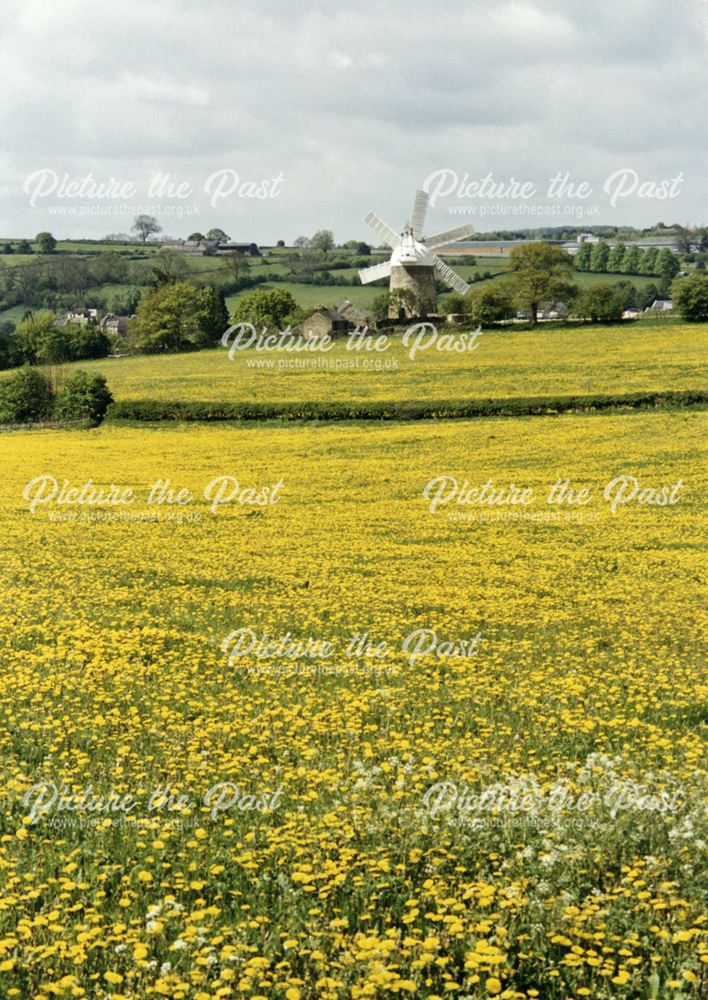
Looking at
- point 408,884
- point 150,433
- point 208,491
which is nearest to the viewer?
point 408,884

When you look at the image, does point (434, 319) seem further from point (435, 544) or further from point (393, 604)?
point (393, 604)

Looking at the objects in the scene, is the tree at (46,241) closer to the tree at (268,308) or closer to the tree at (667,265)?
the tree at (268,308)

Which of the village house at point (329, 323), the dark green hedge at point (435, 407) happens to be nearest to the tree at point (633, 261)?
the village house at point (329, 323)

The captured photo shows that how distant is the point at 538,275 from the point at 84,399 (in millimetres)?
54185

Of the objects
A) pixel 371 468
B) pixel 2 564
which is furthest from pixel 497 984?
pixel 371 468

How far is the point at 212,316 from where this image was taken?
345 ft

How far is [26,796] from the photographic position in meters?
10.9

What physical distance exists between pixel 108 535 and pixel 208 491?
30.7 feet

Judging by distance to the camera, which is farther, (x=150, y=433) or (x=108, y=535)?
(x=150, y=433)

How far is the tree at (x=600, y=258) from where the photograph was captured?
159125 millimetres

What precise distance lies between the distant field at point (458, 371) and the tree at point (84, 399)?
1.94 metres

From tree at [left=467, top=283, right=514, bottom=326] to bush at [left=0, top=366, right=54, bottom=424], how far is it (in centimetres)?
4588

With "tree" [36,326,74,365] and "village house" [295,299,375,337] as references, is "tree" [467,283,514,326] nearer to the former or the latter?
"village house" [295,299,375,337]

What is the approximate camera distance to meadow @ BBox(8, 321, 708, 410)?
65.2m
